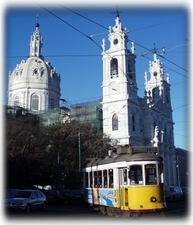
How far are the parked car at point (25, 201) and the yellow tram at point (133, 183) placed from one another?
331 cm

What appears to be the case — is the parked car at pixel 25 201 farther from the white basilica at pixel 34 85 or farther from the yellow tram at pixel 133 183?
the white basilica at pixel 34 85

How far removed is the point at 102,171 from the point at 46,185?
20.6m

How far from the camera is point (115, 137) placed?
4950 centimetres

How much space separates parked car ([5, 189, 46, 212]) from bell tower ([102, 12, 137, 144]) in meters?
32.0

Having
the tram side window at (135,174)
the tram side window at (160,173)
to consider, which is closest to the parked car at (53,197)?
the tram side window at (135,174)

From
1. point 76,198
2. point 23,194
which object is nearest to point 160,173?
point 23,194

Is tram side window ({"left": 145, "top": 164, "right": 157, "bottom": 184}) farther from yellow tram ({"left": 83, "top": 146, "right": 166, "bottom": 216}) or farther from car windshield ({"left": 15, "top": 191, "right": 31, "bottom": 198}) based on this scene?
car windshield ({"left": 15, "top": 191, "right": 31, "bottom": 198})

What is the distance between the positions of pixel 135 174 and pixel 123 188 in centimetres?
74

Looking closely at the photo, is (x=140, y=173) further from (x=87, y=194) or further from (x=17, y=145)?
(x=17, y=145)

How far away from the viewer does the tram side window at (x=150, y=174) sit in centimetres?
1373

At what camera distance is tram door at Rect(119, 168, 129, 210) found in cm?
1393

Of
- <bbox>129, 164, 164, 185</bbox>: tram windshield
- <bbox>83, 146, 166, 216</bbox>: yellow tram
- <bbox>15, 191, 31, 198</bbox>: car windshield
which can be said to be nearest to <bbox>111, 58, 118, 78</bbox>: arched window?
<bbox>15, 191, 31, 198</bbox>: car windshield

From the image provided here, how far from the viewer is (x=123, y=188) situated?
1410 centimetres

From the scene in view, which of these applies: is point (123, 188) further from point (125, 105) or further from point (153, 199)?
point (125, 105)
